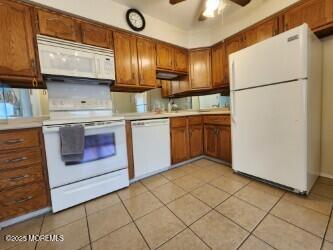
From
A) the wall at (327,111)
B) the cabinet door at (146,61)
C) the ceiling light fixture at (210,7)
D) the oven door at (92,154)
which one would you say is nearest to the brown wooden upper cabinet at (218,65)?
the ceiling light fixture at (210,7)

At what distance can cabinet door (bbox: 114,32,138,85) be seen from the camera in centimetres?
218

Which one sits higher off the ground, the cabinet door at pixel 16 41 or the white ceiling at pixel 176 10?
the white ceiling at pixel 176 10

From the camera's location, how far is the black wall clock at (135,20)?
222 centimetres

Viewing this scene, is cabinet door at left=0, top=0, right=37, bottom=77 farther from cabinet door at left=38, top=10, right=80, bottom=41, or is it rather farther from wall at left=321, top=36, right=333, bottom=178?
wall at left=321, top=36, right=333, bottom=178

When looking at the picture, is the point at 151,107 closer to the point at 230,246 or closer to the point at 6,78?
the point at 6,78

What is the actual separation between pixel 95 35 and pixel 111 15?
A: 1.22 ft

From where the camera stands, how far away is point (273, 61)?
1631mm

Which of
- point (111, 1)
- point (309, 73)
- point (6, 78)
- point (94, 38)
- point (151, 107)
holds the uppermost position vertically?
point (111, 1)

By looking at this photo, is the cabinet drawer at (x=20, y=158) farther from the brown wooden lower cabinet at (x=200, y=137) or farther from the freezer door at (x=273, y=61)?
the freezer door at (x=273, y=61)

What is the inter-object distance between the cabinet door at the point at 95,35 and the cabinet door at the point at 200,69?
5.20ft

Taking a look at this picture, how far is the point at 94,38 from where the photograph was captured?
1982 millimetres

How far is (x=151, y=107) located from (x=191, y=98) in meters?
0.95

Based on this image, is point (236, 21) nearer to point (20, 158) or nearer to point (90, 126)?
point (90, 126)

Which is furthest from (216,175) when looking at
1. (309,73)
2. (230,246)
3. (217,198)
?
(309,73)
